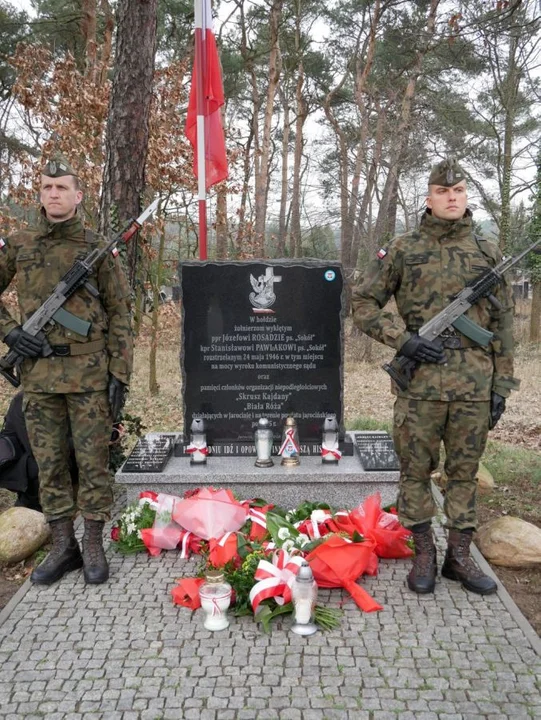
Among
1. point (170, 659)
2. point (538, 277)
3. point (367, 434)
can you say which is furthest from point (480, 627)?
point (538, 277)

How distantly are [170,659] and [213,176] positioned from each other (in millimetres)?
4524

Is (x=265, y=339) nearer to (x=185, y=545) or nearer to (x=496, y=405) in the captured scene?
(x=185, y=545)

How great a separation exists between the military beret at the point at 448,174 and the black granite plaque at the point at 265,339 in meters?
1.49

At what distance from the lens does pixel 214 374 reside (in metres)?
4.84

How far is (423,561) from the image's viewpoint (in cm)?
356

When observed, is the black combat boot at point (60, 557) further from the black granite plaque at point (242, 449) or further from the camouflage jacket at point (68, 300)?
the black granite plaque at point (242, 449)

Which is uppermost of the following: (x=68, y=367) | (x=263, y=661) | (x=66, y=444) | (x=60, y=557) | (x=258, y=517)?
(x=68, y=367)

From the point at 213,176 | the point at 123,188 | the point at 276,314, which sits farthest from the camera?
the point at 213,176

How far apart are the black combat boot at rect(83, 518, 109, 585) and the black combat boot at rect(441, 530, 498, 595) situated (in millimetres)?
1978

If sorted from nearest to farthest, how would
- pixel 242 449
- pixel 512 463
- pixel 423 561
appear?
pixel 423 561, pixel 242 449, pixel 512 463

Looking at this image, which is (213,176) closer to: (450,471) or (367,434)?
(367,434)

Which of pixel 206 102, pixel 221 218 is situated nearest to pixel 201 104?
pixel 206 102

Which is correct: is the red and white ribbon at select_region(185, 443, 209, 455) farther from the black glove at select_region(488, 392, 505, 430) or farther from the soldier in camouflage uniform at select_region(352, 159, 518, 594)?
the black glove at select_region(488, 392, 505, 430)

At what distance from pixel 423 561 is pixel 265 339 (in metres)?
1.99
